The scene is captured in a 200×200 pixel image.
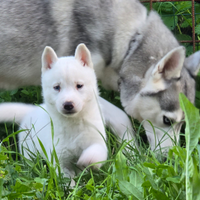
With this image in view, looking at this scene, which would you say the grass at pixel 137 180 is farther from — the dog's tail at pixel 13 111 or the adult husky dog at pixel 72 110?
the dog's tail at pixel 13 111

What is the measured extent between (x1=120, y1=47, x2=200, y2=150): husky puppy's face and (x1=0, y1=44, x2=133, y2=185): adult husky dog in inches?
25.5

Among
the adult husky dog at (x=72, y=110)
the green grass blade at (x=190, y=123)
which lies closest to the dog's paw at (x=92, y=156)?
the adult husky dog at (x=72, y=110)

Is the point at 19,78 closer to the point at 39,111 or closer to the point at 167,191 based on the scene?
the point at 39,111

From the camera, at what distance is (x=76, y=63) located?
2125 mm

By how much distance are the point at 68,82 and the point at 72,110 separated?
0.57 feet

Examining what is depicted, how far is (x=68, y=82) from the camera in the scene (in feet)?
6.66

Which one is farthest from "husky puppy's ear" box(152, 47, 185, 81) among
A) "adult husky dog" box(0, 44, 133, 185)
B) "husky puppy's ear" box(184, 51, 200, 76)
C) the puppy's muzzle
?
the puppy's muzzle

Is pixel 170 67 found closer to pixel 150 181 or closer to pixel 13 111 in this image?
pixel 13 111


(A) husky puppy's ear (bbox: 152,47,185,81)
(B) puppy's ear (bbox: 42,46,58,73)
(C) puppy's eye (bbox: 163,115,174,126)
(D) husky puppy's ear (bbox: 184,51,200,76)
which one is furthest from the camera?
(D) husky puppy's ear (bbox: 184,51,200,76)

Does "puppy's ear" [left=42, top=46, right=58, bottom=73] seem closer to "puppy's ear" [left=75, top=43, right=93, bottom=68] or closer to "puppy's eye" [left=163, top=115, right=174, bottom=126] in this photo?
"puppy's ear" [left=75, top=43, right=93, bottom=68]

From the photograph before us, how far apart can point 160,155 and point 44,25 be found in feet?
4.89

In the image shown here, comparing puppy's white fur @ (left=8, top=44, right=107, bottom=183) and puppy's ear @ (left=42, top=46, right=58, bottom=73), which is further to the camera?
puppy's ear @ (left=42, top=46, right=58, bottom=73)

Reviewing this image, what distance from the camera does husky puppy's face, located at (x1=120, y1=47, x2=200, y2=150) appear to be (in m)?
2.71

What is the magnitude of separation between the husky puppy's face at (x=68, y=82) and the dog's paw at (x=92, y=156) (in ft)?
0.80
